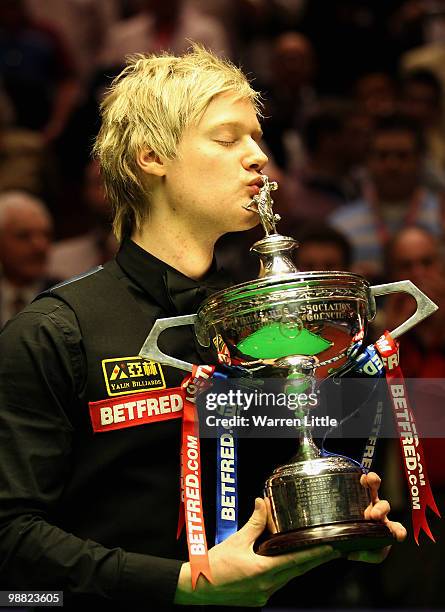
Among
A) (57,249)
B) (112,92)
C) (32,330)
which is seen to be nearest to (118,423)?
(32,330)

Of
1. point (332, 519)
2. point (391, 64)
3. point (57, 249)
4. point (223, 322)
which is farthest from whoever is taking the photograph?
point (391, 64)

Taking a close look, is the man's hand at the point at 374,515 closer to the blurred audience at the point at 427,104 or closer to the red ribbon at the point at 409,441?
the red ribbon at the point at 409,441

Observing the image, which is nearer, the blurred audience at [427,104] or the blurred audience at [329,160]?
the blurred audience at [329,160]

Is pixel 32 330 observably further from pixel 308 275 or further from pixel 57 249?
pixel 57 249

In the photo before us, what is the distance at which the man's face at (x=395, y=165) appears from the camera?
4066 millimetres

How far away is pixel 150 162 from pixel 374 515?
762 millimetres

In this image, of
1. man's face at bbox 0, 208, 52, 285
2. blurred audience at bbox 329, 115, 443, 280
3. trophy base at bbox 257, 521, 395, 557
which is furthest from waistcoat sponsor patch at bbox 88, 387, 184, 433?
blurred audience at bbox 329, 115, 443, 280

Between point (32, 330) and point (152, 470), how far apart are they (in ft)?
1.01

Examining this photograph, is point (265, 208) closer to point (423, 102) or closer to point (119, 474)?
point (119, 474)

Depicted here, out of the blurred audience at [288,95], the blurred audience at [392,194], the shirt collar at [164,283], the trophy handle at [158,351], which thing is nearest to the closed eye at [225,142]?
the shirt collar at [164,283]

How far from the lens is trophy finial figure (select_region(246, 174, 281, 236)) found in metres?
1.80

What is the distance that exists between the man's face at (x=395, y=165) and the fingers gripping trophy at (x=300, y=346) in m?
2.39

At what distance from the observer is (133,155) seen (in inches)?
75.8

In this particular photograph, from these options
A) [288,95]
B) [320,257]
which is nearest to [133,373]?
[320,257]
